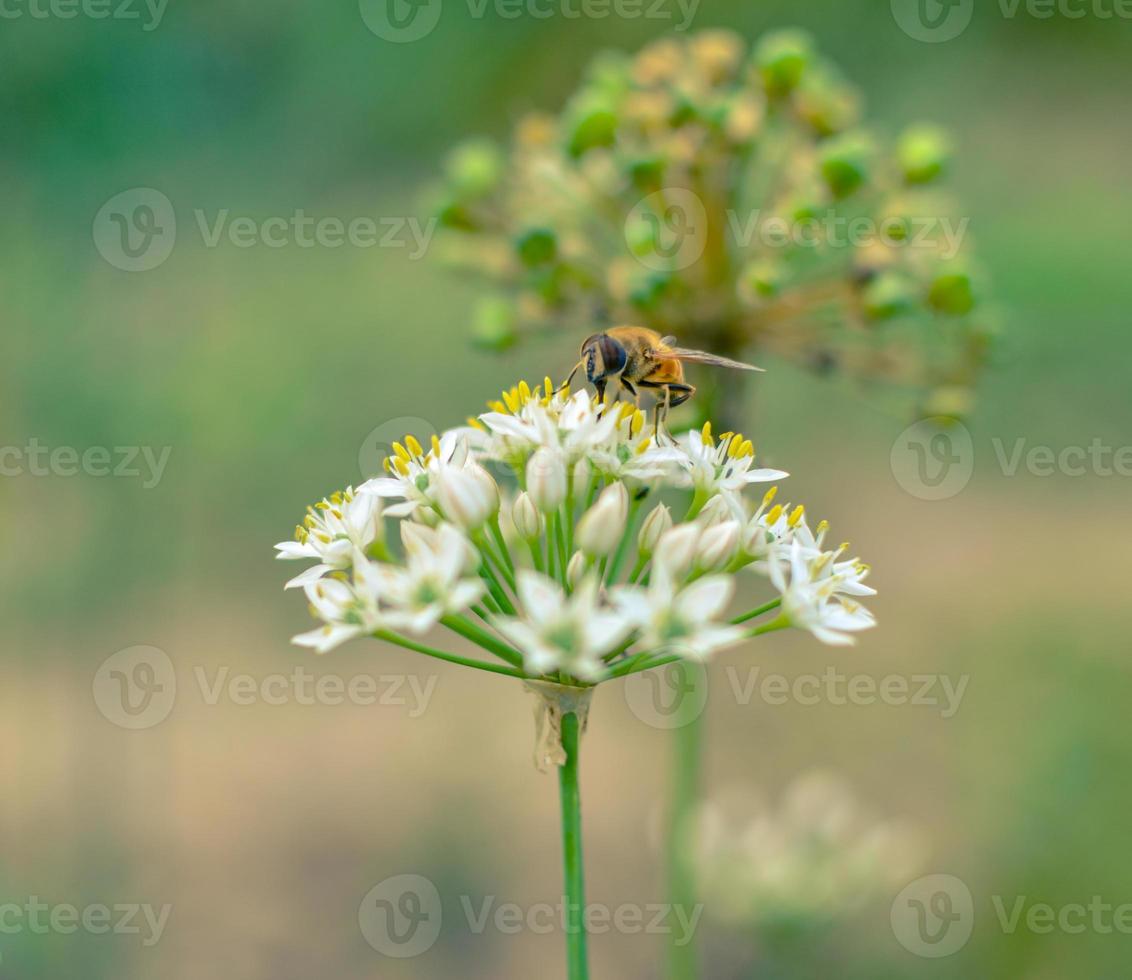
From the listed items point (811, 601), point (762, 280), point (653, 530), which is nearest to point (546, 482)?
point (653, 530)

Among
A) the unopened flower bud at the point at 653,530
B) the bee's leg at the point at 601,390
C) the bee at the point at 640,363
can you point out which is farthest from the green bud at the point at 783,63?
the unopened flower bud at the point at 653,530

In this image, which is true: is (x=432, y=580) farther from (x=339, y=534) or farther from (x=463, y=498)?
(x=339, y=534)

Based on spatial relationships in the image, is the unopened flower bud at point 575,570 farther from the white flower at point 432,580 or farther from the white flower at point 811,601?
the white flower at point 811,601

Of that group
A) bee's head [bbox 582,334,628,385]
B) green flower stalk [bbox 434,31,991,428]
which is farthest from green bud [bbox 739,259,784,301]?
bee's head [bbox 582,334,628,385]

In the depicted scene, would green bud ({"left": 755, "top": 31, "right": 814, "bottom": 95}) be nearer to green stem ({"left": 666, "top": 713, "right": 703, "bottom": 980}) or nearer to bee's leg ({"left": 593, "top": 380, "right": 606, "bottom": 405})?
bee's leg ({"left": 593, "top": 380, "right": 606, "bottom": 405})

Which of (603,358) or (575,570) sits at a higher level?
(603,358)

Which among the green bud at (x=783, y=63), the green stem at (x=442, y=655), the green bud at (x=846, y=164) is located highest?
the green bud at (x=783, y=63)
